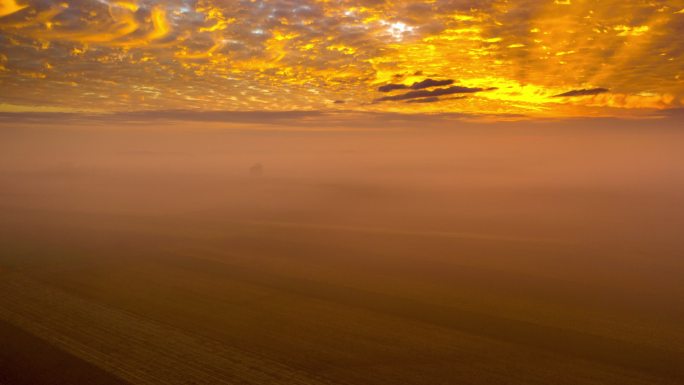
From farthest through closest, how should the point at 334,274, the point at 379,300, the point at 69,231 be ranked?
the point at 69,231, the point at 334,274, the point at 379,300

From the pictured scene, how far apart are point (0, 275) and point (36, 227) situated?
17915 mm

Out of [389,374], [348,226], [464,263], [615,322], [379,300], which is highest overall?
[389,374]

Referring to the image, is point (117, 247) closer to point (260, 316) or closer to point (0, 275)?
point (0, 275)

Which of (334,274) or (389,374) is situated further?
(334,274)

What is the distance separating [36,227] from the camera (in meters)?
35.5

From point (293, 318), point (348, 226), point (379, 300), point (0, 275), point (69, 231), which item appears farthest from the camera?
point (348, 226)

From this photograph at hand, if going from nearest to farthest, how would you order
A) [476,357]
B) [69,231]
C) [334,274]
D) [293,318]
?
[476,357]
[293,318]
[334,274]
[69,231]

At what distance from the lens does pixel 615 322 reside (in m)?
15.9

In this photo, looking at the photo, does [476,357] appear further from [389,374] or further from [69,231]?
[69,231]

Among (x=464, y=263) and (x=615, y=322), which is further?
(x=464, y=263)

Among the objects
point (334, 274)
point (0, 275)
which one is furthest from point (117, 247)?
point (334, 274)

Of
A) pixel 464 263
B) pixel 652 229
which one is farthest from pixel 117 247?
pixel 652 229

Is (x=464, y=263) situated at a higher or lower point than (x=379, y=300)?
lower

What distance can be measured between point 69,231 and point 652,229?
54726mm
